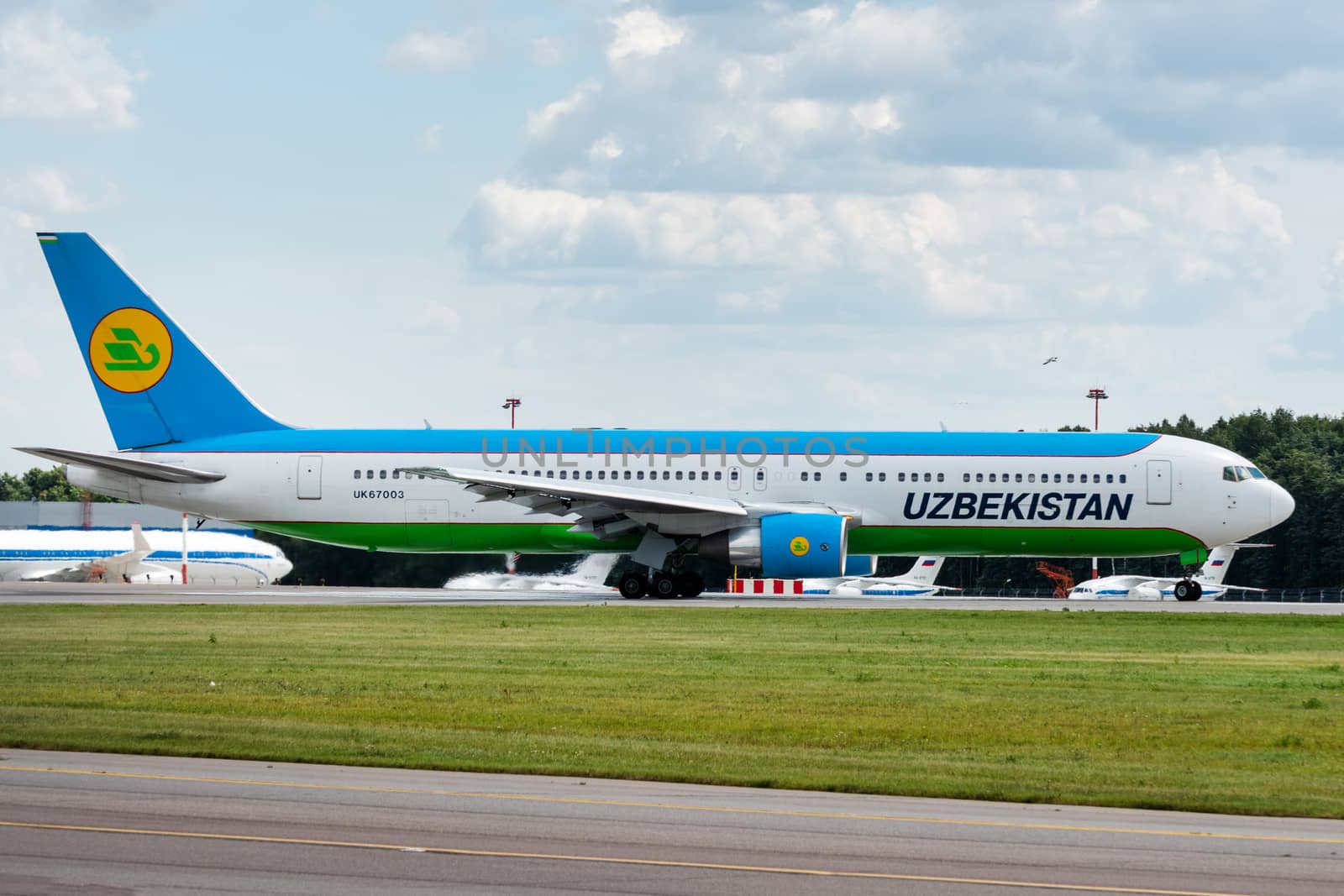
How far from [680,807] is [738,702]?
607 cm

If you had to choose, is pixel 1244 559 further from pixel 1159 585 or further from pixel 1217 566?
pixel 1217 566

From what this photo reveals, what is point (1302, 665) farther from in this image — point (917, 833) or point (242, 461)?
point (242, 461)

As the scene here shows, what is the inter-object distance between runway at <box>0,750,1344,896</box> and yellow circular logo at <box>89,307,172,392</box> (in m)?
28.8

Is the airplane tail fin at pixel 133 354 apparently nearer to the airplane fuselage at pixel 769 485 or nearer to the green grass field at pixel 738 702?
the airplane fuselage at pixel 769 485

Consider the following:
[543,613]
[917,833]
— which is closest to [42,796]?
[917,833]

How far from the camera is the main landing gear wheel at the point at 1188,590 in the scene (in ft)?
131

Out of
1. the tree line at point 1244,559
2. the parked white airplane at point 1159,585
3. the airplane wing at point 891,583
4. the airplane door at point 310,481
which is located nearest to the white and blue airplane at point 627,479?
the airplane door at point 310,481

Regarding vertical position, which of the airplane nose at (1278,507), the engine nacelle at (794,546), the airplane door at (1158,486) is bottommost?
the engine nacelle at (794,546)

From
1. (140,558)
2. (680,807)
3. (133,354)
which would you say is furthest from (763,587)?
(680,807)

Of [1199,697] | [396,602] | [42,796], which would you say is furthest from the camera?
[396,602]

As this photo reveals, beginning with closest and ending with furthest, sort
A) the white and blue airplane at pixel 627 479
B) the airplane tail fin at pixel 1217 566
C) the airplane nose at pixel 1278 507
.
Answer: the white and blue airplane at pixel 627 479
the airplane nose at pixel 1278 507
the airplane tail fin at pixel 1217 566

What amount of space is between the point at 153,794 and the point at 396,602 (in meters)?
25.2

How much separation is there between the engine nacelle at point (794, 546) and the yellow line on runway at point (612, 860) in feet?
87.2

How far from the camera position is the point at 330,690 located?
1811cm
